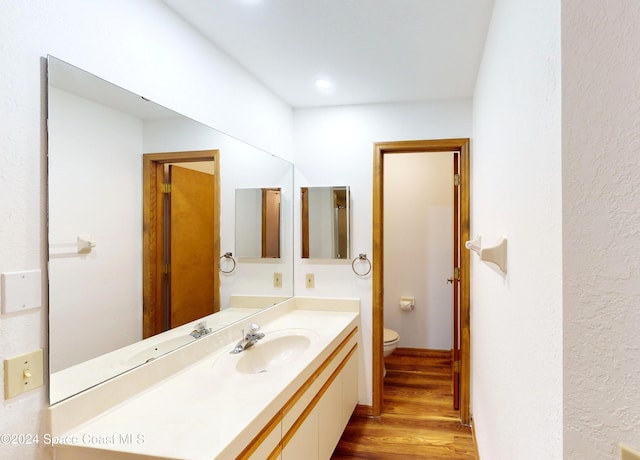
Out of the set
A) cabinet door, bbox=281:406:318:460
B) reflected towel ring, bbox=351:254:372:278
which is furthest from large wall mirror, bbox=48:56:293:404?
reflected towel ring, bbox=351:254:372:278

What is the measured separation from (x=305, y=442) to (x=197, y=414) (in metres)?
0.69

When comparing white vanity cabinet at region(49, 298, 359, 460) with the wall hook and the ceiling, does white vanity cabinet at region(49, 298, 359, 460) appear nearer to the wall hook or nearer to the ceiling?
the wall hook

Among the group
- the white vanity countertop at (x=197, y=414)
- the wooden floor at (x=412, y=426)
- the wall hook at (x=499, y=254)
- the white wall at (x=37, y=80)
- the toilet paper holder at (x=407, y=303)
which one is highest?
the white wall at (x=37, y=80)

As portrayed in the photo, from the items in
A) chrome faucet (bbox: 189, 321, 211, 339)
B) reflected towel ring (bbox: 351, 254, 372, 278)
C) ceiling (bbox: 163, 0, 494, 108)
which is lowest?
chrome faucet (bbox: 189, 321, 211, 339)

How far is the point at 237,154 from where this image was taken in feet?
7.14

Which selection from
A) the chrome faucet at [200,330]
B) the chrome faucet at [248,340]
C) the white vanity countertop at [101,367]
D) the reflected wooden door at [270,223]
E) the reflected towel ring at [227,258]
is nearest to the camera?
the white vanity countertop at [101,367]

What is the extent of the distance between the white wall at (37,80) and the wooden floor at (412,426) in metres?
1.97

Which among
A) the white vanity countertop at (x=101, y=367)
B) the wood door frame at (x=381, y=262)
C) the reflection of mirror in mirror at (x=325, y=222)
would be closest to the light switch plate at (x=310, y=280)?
the reflection of mirror in mirror at (x=325, y=222)

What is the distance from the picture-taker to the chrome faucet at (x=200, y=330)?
67.8 inches

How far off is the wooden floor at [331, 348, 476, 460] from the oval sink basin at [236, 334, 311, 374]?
769mm

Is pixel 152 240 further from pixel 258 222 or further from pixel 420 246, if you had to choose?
pixel 420 246

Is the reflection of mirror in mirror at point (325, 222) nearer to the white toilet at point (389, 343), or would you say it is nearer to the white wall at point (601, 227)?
the white toilet at point (389, 343)

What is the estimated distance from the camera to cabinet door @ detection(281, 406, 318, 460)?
1465 mm

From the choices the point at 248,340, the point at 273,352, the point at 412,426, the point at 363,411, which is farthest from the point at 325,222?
the point at 412,426
